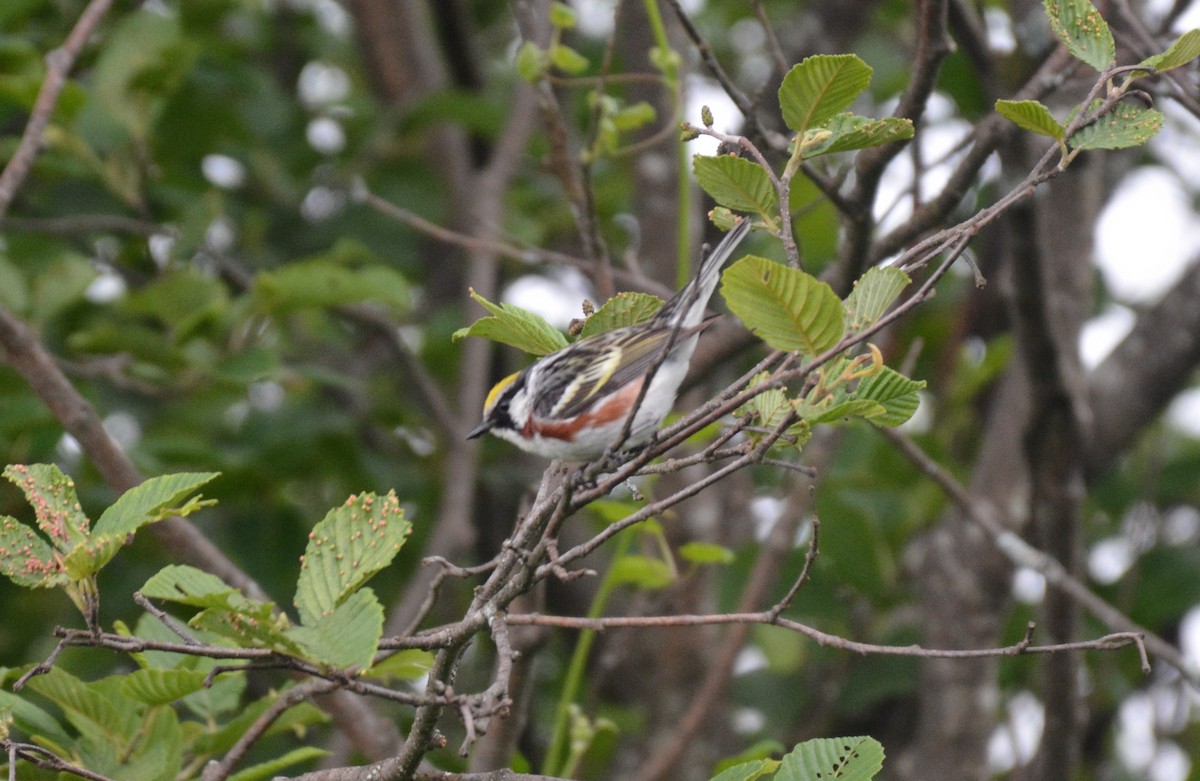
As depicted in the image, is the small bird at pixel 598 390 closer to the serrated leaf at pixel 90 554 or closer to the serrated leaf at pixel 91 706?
the serrated leaf at pixel 91 706

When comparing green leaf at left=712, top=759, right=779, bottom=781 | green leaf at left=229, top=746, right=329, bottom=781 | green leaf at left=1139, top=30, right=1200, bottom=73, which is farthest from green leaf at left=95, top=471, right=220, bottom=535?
green leaf at left=1139, top=30, right=1200, bottom=73

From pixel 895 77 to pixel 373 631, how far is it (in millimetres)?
5633

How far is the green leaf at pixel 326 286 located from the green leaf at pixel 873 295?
110 inches

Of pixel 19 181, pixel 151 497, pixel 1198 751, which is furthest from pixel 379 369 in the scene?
pixel 151 497

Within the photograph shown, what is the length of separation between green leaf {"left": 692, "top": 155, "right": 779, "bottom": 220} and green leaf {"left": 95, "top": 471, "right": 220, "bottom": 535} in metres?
1.02

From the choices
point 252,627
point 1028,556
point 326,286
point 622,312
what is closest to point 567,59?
point 622,312

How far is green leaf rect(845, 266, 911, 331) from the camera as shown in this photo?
7.02ft

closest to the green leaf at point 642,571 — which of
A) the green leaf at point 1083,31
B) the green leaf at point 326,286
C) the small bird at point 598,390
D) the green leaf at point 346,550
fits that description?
the small bird at point 598,390

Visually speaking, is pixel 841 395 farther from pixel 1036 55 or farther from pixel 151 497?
pixel 1036 55

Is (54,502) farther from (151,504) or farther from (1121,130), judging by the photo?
(1121,130)

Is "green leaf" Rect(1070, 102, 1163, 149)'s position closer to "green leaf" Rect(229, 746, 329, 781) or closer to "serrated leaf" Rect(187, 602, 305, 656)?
"serrated leaf" Rect(187, 602, 305, 656)

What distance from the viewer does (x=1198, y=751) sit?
19.1ft

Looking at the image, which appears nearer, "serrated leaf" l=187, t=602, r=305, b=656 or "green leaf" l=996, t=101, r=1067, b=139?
"serrated leaf" l=187, t=602, r=305, b=656

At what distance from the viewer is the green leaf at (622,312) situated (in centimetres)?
282
